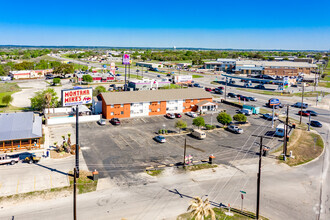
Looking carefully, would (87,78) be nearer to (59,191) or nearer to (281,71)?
(59,191)

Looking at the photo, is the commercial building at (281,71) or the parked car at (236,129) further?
the commercial building at (281,71)

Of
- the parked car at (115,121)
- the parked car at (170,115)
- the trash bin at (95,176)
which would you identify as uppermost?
the parked car at (170,115)

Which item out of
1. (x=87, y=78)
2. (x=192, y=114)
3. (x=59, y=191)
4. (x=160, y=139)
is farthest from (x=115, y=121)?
(x=87, y=78)

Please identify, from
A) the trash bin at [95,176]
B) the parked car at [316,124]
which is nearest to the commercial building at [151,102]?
the parked car at [316,124]

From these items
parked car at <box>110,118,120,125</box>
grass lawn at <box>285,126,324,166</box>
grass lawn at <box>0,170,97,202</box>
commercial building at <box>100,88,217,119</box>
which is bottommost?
grass lawn at <box>0,170,97,202</box>

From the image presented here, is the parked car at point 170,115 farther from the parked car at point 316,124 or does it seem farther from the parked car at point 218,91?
the parked car at point 218,91

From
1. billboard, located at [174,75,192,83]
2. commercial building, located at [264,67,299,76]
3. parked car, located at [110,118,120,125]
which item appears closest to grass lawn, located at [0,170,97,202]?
parked car, located at [110,118,120,125]

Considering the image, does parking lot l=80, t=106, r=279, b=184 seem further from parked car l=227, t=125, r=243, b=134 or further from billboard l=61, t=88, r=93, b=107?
billboard l=61, t=88, r=93, b=107
